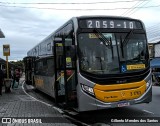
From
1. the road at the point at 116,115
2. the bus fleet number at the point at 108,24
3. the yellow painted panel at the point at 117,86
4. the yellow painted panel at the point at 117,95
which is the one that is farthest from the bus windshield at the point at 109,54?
the road at the point at 116,115

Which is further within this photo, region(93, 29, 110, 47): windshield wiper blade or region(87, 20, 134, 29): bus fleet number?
region(87, 20, 134, 29): bus fleet number

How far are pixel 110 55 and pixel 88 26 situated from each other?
120 cm

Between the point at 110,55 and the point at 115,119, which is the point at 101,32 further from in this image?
the point at 115,119

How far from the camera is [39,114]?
12375 mm

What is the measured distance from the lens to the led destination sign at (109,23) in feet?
37.0

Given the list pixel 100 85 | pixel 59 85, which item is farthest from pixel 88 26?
pixel 59 85

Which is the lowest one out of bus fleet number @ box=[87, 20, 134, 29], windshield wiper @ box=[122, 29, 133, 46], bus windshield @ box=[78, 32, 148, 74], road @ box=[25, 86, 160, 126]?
road @ box=[25, 86, 160, 126]

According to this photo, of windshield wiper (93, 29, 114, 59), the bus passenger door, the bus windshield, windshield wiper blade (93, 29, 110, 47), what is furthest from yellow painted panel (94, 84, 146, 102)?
windshield wiper blade (93, 29, 110, 47)

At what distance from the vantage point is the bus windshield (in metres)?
10.9

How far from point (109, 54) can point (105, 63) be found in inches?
13.0

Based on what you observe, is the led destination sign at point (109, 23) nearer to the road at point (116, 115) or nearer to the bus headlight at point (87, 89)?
the bus headlight at point (87, 89)

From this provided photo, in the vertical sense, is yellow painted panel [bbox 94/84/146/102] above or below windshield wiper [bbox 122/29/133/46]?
below

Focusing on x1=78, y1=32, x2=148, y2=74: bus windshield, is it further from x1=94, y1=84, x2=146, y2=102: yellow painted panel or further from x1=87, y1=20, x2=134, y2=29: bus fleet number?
x1=94, y1=84, x2=146, y2=102: yellow painted panel

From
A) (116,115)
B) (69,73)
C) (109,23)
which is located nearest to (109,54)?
(109,23)
